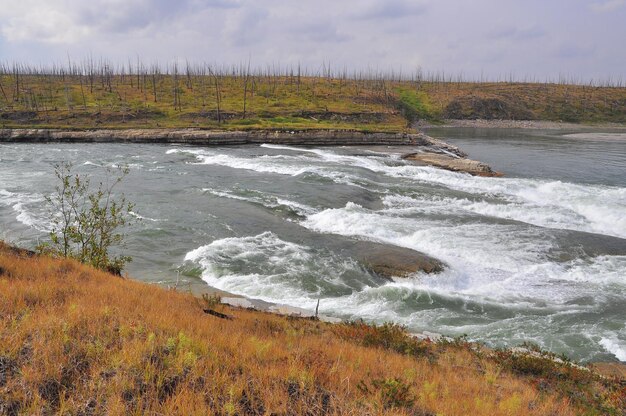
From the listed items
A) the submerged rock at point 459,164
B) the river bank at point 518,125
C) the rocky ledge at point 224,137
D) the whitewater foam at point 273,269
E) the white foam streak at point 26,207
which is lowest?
the whitewater foam at point 273,269

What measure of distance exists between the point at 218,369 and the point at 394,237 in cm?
1485

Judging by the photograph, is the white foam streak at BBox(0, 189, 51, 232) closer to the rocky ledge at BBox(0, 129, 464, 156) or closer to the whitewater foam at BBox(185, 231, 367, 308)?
the whitewater foam at BBox(185, 231, 367, 308)

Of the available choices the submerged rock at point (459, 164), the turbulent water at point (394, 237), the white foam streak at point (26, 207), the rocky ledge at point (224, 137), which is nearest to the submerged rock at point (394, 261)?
the turbulent water at point (394, 237)

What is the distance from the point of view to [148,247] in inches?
699

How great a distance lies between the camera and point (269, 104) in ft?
285

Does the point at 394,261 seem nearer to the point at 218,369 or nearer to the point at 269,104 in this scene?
the point at 218,369

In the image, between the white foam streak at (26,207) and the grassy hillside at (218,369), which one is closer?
the grassy hillside at (218,369)

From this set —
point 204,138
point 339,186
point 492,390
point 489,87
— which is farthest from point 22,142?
point 489,87

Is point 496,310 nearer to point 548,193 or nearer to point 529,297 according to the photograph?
point 529,297

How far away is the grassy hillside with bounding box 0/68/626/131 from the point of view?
223 feet

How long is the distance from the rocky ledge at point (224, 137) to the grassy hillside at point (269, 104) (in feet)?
16.4

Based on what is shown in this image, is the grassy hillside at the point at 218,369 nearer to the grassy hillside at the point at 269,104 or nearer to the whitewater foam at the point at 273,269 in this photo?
the whitewater foam at the point at 273,269

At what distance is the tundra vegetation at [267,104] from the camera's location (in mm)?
67750

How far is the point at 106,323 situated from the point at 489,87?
157570 millimetres
